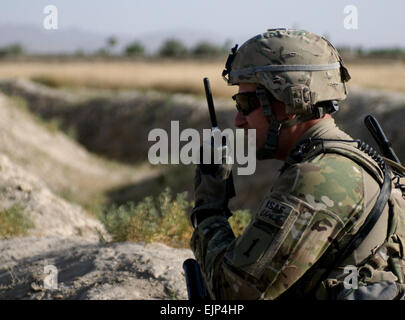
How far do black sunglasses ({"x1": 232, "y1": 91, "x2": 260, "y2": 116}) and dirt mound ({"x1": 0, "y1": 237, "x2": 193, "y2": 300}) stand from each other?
1930mm

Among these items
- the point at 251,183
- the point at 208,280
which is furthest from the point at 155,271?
the point at 251,183

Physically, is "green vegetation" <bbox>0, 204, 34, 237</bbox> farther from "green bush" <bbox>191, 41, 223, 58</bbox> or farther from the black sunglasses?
"green bush" <bbox>191, 41, 223, 58</bbox>

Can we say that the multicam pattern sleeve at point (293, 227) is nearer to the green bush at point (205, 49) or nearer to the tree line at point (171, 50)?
the tree line at point (171, 50)

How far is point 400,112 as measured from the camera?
13.4m

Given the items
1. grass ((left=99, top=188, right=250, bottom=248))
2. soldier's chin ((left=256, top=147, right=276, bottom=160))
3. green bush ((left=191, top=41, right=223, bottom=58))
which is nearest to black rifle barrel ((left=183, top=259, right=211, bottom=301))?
soldier's chin ((left=256, top=147, right=276, bottom=160))

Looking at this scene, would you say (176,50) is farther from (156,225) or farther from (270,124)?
(270,124)

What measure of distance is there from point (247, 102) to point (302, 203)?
24.6 inches

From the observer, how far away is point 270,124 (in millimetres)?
2508

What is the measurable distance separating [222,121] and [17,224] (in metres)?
12.6

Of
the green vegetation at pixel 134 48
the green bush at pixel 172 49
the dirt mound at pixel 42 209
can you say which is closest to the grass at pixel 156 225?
the dirt mound at pixel 42 209

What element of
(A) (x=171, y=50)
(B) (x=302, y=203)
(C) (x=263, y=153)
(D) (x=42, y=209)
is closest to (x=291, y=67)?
(C) (x=263, y=153)

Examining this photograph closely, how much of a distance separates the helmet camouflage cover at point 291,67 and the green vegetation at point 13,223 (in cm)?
415

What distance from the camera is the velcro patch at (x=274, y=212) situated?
2.11 meters

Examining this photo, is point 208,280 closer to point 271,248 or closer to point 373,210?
point 271,248
